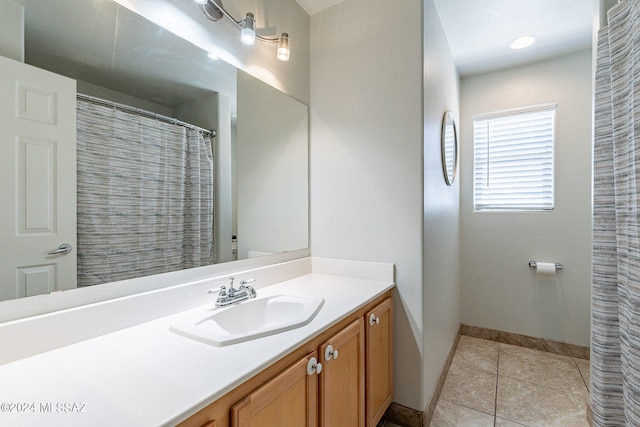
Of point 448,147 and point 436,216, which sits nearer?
point 436,216

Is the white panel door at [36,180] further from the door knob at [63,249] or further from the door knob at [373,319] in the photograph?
the door knob at [373,319]

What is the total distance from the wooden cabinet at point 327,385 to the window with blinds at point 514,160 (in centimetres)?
175

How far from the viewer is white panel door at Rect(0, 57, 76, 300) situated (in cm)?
82

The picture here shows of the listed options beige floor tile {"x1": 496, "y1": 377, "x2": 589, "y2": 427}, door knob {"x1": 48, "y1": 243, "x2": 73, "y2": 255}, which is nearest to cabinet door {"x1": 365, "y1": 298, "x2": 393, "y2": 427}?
beige floor tile {"x1": 496, "y1": 377, "x2": 589, "y2": 427}

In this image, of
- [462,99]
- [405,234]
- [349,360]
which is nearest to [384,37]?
[405,234]

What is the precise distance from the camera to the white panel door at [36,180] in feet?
2.70

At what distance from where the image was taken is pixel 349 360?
124cm

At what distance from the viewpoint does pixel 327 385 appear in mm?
1083

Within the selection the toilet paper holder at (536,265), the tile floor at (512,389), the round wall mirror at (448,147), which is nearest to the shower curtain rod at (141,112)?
the round wall mirror at (448,147)

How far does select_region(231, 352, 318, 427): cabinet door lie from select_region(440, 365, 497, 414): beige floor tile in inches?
53.9

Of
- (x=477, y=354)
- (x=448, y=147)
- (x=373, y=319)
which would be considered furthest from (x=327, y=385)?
(x=477, y=354)

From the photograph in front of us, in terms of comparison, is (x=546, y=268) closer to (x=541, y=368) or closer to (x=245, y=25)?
(x=541, y=368)

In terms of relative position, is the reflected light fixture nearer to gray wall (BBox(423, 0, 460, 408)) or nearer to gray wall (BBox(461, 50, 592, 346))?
gray wall (BBox(423, 0, 460, 408))

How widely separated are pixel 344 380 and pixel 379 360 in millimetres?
364
